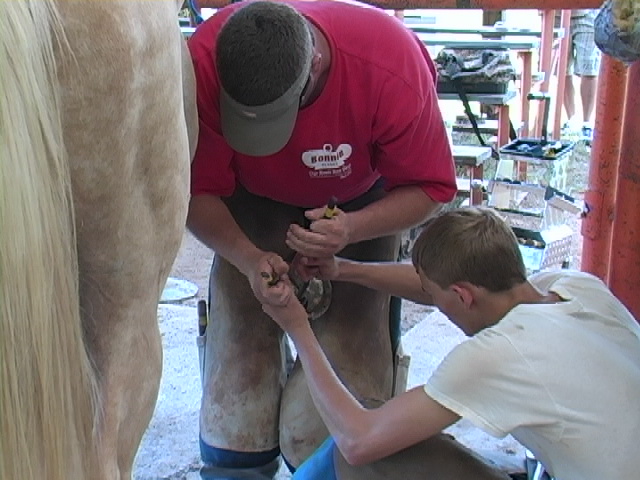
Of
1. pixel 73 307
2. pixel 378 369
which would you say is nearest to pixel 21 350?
pixel 73 307

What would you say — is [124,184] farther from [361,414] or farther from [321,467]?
[321,467]

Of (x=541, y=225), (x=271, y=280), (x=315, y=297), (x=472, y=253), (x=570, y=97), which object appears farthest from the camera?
(x=570, y=97)

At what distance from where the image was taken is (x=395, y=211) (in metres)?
1.42

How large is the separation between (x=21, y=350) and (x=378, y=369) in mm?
986

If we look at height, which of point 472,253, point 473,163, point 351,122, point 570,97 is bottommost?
point 570,97

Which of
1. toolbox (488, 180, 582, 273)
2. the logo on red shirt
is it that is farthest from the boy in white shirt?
toolbox (488, 180, 582, 273)

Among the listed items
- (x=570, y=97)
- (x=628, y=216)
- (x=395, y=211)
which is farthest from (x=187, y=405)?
(x=570, y=97)

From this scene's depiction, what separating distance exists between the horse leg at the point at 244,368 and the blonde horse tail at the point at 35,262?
80cm

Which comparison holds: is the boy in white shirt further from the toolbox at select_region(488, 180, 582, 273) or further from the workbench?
the workbench

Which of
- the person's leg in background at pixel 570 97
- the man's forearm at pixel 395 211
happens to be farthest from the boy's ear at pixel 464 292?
the person's leg in background at pixel 570 97

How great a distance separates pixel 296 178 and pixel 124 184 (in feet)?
2.17

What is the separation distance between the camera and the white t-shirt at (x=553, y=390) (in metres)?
1.04

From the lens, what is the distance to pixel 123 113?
76cm

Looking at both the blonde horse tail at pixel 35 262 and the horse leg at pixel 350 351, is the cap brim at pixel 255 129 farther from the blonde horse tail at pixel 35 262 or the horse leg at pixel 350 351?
the blonde horse tail at pixel 35 262
